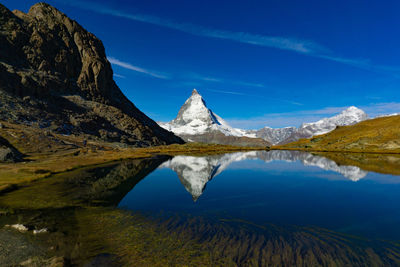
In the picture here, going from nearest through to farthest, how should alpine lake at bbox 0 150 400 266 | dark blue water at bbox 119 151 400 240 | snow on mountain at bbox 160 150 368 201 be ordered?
alpine lake at bbox 0 150 400 266 < dark blue water at bbox 119 151 400 240 < snow on mountain at bbox 160 150 368 201

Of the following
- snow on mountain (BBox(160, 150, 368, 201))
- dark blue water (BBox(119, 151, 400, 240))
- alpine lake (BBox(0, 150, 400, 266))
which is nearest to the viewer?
alpine lake (BBox(0, 150, 400, 266))

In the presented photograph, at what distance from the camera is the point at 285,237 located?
1944 centimetres

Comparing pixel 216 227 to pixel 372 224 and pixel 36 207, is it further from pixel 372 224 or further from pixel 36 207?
pixel 36 207

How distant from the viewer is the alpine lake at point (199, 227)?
15.7m

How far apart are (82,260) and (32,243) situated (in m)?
5.45

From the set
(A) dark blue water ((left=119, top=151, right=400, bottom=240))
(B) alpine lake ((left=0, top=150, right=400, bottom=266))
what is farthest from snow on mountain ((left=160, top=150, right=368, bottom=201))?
(B) alpine lake ((left=0, top=150, right=400, bottom=266))

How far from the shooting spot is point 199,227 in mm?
21672

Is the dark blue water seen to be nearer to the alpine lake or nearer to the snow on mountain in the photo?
the alpine lake

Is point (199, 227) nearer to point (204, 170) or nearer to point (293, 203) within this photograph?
point (293, 203)

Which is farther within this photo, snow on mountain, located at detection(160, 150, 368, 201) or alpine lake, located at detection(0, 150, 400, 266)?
snow on mountain, located at detection(160, 150, 368, 201)

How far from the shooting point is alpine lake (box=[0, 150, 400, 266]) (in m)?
15.7

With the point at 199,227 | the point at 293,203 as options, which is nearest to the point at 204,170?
the point at 293,203

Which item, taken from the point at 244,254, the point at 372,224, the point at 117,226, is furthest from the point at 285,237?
the point at 117,226

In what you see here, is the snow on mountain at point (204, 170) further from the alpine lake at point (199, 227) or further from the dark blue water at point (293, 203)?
the alpine lake at point (199, 227)
